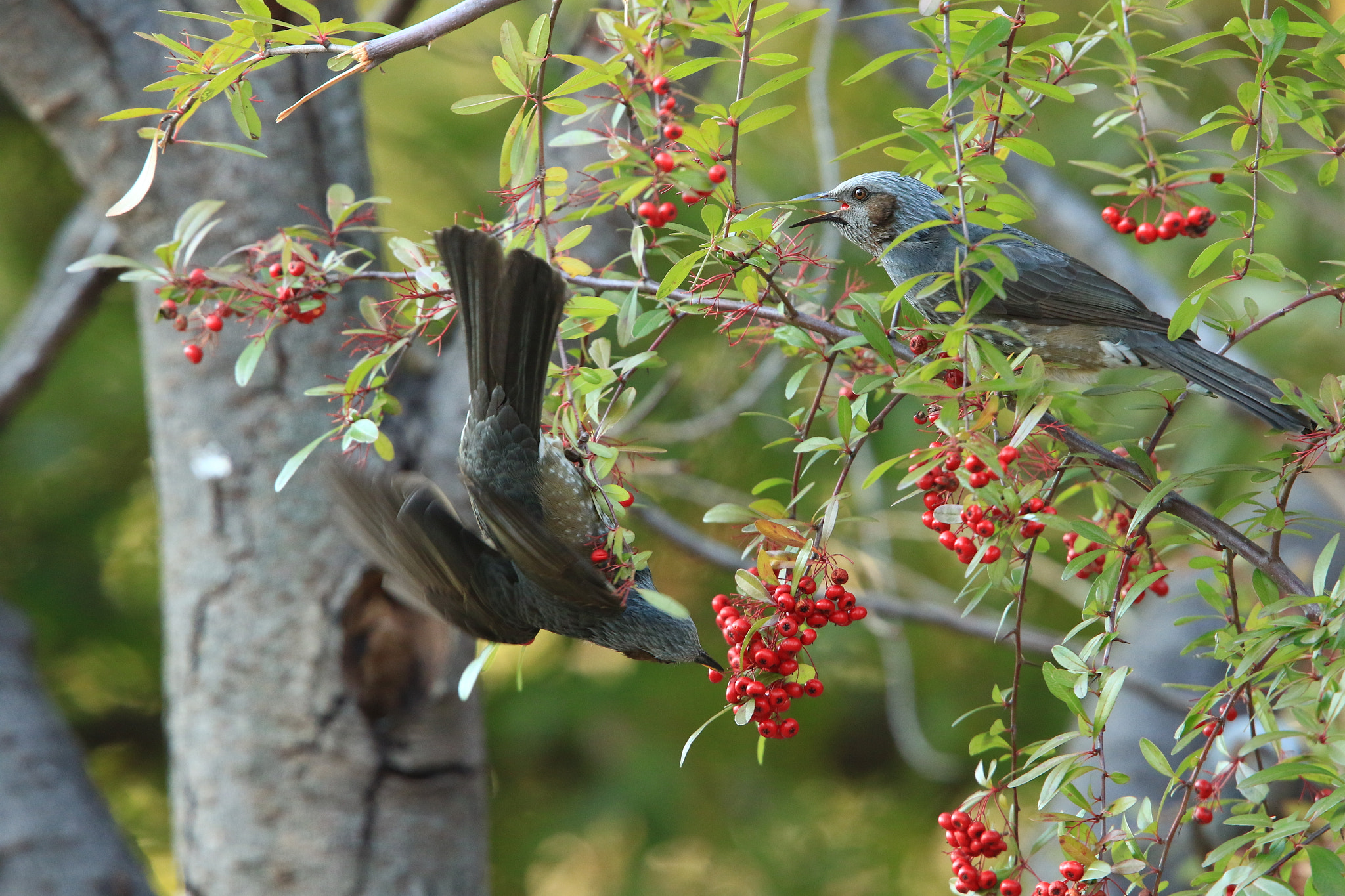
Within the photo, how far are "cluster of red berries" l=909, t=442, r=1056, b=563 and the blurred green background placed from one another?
2445 mm

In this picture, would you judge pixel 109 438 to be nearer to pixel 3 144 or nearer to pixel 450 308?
pixel 3 144

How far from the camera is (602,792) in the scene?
13.7 ft

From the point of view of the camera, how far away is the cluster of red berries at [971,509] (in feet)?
4.09

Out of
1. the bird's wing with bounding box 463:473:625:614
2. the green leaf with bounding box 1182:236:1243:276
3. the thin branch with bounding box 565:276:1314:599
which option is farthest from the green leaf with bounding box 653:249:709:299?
the green leaf with bounding box 1182:236:1243:276

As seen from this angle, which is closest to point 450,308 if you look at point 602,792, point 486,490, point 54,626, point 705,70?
point 486,490

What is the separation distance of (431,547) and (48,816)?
1.53 metres

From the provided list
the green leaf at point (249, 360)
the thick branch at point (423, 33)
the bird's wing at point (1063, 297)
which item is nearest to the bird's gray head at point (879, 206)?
the bird's wing at point (1063, 297)

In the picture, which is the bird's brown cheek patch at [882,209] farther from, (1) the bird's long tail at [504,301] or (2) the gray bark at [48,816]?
(2) the gray bark at [48,816]

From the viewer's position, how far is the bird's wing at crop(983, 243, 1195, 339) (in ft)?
→ 6.38

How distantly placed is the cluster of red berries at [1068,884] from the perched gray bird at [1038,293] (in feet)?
2.76

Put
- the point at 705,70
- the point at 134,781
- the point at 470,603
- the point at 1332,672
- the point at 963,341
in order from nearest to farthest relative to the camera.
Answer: the point at 1332,672 < the point at 963,341 < the point at 470,603 < the point at 705,70 < the point at 134,781

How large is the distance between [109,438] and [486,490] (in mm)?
3045

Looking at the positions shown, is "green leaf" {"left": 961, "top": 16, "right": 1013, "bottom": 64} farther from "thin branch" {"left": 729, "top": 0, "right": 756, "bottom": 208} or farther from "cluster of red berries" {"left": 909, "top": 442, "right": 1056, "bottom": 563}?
"cluster of red berries" {"left": 909, "top": 442, "right": 1056, "bottom": 563}

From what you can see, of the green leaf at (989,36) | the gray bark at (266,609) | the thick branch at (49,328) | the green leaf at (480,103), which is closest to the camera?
the green leaf at (989,36)
